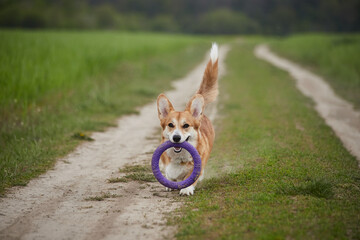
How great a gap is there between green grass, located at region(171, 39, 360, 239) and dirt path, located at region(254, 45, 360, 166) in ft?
0.89

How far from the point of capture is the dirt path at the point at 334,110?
794cm

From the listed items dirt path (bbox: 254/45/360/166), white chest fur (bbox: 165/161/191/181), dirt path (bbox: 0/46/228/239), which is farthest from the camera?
dirt path (bbox: 254/45/360/166)

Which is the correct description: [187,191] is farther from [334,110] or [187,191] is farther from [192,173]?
[334,110]

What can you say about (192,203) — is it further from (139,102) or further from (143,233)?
(139,102)

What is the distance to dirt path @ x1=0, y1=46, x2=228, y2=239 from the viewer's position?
12.9 feet

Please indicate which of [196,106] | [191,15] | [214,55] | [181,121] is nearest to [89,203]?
[181,121]

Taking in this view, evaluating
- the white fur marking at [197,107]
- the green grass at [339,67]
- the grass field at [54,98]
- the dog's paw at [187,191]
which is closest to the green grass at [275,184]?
the dog's paw at [187,191]

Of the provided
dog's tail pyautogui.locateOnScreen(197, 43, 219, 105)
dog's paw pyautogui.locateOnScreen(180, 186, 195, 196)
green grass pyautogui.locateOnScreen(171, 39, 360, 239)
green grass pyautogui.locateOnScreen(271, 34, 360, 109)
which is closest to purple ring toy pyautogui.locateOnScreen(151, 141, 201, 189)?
dog's paw pyautogui.locateOnScreen(180, 186, 195, 196)

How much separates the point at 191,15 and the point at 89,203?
7829cm

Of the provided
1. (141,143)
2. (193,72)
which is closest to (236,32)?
(193,72)

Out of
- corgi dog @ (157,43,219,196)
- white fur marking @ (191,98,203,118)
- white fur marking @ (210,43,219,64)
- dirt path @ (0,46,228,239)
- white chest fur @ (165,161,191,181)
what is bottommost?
dirt path @ (0,46,228,239)

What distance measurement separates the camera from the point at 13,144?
736 centimetres

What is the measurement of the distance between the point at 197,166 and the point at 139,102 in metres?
6.84

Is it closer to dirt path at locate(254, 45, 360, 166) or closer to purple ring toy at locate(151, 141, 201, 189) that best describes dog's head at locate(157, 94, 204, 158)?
purple ring toy at locate(151, 141, 201, 189)
